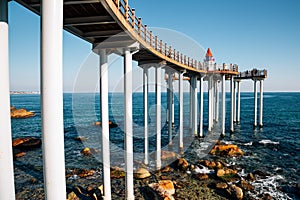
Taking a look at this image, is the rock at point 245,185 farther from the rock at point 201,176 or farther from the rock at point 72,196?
the rock at point 72,196

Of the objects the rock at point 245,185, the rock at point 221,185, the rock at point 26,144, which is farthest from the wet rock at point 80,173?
the rock at point 26,144

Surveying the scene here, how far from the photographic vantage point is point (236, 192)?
12586mm

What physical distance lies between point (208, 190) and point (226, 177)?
9.11 ft

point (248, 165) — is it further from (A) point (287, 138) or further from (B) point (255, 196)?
(A) point (287, 138)

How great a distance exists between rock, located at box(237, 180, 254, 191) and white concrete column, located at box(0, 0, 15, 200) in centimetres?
1325

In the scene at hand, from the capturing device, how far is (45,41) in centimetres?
396

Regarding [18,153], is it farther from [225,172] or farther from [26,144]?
[225,172]

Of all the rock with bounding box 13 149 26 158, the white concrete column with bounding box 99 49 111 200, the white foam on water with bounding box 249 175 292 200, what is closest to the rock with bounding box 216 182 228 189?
the white foam on water with bounding box 249 175 292 200

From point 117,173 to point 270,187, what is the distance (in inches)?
404

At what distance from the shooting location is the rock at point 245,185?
1365 centimetres

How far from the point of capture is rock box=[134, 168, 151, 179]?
14845 mm

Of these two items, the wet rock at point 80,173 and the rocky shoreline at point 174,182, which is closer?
the rocky shoreline at point 174,182

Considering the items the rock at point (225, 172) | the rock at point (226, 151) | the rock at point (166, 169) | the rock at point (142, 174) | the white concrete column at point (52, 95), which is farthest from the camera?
the rock at point (226, 151)

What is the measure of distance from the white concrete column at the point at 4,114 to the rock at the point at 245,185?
13.3m
